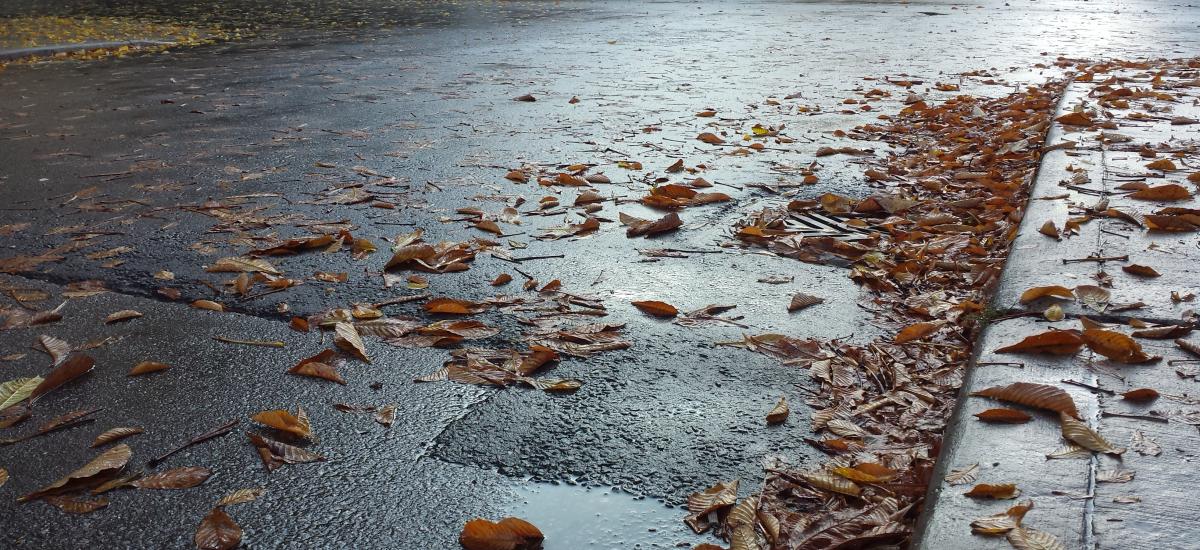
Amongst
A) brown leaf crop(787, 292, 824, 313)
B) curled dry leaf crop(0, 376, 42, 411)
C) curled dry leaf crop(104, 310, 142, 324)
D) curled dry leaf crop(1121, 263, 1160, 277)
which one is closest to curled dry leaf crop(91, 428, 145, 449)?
curled dry leaf crop(0, 376, 42, 411)

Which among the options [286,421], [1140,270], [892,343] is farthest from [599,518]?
[1140,270]

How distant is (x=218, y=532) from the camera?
185 centimetres

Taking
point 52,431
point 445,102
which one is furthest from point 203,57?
point 52,431

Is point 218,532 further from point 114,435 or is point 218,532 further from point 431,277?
point 431,277

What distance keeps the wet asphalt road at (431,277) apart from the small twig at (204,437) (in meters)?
0.04

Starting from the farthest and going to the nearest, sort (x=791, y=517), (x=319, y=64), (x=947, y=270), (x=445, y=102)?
(x=319, y=64) → (x=445, y=102) → (x=947, y=270) → (x=791, y=517)

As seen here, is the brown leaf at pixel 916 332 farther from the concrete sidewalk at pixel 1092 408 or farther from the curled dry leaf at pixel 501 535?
the curled dry leaf at pixel 501 535

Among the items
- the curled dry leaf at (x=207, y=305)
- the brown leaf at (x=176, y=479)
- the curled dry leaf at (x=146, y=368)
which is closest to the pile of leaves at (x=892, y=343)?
the brown leaf at (x=176, y=479)

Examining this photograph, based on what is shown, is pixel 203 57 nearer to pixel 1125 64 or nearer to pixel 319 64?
pixel 319 64

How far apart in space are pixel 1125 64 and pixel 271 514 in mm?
9433

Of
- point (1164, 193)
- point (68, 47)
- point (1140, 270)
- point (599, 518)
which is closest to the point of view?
point (599, 518)

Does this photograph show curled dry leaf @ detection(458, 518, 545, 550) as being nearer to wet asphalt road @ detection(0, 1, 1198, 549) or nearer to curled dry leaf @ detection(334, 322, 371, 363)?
wet asphalt road @ detection(0, 1, 1198, 549)

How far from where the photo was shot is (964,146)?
18.0ft

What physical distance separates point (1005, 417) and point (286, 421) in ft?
5.59
